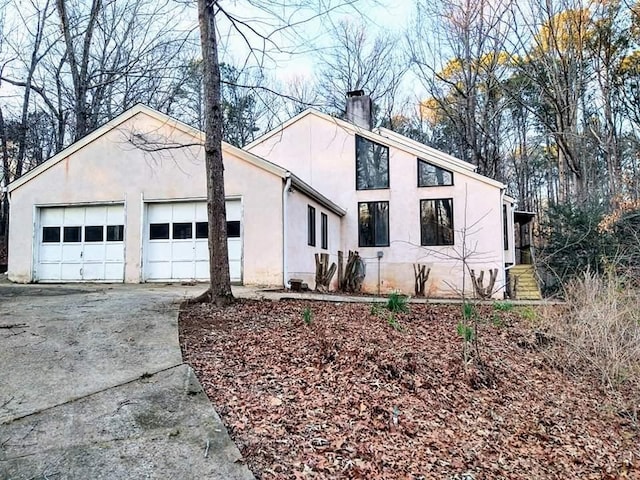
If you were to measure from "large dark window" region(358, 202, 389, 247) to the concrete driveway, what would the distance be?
11000 millimetres

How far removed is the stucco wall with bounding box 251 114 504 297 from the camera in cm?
1527

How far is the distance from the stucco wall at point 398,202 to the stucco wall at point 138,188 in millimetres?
4392

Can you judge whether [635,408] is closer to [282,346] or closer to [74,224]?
[282,346]

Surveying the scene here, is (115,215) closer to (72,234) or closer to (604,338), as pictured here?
(72,234)

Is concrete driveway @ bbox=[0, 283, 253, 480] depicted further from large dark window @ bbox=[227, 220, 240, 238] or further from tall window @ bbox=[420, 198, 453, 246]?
tall window @ bbox=[420, 198, 453, 246]

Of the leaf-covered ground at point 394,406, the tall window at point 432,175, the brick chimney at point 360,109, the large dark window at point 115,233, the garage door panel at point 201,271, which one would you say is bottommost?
the leaf-covered ground at point 394,406

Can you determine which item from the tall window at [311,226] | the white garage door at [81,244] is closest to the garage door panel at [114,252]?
the white garage door at [81,244]

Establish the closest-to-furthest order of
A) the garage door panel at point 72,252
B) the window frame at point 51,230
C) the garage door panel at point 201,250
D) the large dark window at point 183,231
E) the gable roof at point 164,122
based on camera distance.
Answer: the gable roof at point 164,122 → the garage door panel at point 201,250 → the large dark window at point 183,231 → the garage door panel at point 72,252 → the window frame at point 51,230

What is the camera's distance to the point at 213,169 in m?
7.27

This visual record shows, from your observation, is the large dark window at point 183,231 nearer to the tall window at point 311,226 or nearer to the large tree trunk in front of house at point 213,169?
the tall window at point 311,226

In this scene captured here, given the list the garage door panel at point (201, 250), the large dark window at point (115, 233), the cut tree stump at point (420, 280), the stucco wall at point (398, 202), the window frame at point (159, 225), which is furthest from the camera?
the stucco wall at point (398, 202)

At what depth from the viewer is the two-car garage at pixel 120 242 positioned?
1162 centimetres

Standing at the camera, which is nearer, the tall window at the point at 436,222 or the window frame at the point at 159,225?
the window frame at the point at 159,225

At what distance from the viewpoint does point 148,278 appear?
11805mm
